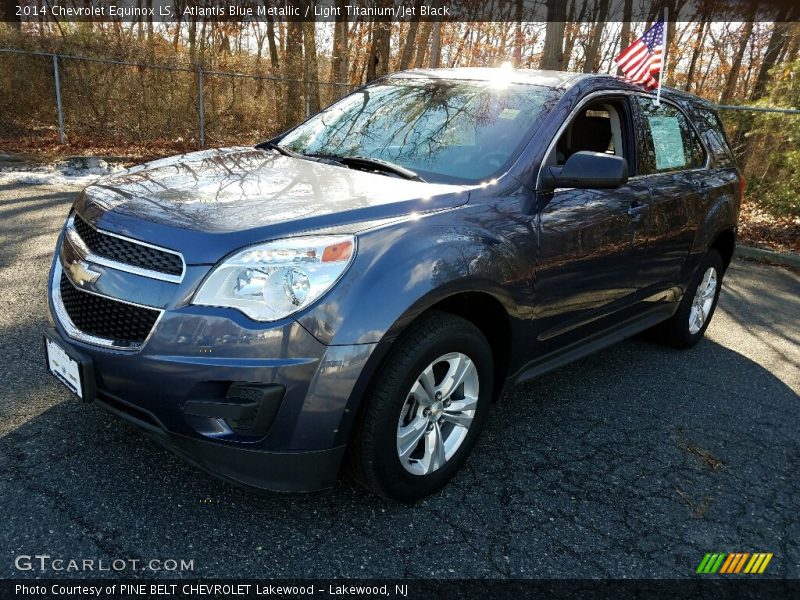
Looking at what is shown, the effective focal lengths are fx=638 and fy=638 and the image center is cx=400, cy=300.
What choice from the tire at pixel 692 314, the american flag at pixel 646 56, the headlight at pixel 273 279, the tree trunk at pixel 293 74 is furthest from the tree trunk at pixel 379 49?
the headlight at pixel 273 279

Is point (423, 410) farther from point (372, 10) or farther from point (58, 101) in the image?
point (372, 10)

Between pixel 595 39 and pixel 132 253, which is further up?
pixel 595 39

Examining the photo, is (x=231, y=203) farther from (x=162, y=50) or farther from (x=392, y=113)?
(x=162, y=50)

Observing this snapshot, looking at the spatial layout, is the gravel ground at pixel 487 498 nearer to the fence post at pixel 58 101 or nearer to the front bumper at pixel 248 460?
the front bumper at pixel 248 460

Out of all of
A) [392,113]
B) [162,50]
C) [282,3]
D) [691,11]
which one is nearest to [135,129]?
[162,50]

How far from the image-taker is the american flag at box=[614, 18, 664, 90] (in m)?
6.07

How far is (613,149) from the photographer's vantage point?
151 inches

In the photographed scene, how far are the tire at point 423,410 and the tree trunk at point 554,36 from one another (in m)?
10.2

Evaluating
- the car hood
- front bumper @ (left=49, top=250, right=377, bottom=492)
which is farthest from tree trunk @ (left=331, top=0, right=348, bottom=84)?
front bumper @ (left=49, top=250, right=377, bottom=492)

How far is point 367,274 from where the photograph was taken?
87.7 inches

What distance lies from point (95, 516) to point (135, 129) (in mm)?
11763

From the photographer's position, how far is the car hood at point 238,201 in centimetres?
222

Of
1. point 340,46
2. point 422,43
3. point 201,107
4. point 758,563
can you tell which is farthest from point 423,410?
point 422,43

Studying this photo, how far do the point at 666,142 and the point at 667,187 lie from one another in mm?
366
